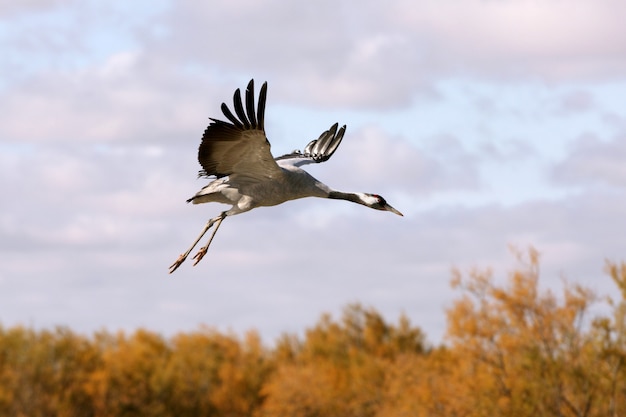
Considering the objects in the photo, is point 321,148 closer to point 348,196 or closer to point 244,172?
point 348,196

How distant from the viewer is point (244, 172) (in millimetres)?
13891

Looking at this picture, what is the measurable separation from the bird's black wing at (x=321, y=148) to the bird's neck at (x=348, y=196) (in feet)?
5.58

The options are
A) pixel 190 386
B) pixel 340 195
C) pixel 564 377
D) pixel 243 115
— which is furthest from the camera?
pixel 190 386

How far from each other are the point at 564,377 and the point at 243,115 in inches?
847

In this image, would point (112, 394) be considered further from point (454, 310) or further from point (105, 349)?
point (454, 310)

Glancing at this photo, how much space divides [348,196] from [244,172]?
1536 mm

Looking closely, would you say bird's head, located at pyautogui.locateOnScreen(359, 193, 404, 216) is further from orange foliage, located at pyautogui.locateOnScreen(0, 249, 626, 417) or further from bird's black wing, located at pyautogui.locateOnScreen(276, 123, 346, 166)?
orange foliage, located at pyautogui.locateOnScreen(0, 249, 626, 417)

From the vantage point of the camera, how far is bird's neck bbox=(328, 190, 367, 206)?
1459 centimetres

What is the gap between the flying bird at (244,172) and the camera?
13.2m

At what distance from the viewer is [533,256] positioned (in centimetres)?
3409

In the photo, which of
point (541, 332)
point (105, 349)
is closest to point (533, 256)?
point (541, 332)

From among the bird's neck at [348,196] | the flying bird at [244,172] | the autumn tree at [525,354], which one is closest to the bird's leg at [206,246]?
the flying bird at [244,172]

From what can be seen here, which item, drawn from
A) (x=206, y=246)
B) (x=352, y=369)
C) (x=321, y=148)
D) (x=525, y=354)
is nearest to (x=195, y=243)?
(x=206, y=246)

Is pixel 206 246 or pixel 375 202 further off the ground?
pixel 375 202
